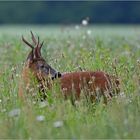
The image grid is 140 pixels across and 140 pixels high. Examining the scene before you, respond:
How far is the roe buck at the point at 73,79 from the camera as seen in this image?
8188 mm

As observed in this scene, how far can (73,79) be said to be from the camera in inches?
335

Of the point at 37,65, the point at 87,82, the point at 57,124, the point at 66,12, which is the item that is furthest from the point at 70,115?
the point at 66,12

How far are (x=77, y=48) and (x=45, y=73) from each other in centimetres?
476

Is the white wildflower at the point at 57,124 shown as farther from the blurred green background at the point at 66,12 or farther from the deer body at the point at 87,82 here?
the blurred green background at the point at 66,12

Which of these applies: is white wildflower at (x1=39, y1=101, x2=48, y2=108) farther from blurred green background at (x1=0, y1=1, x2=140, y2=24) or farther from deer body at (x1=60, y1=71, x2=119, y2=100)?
blurred green background at (x1=0, y1=1, x2=140, y2=24)

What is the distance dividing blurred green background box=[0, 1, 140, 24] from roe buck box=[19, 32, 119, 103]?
2335cm

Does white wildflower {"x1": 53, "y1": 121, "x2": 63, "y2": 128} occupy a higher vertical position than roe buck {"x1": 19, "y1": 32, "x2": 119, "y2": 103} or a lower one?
lower

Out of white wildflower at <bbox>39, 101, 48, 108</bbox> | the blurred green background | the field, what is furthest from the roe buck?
the blurred green background

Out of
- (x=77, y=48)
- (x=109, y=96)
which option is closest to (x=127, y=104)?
(x=109, y=96)

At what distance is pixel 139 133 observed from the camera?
6.29m

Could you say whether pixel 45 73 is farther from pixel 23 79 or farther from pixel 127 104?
pixel 127 104

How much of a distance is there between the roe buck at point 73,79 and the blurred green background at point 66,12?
23.4 metres

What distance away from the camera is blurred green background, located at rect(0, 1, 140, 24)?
32500 millimetres

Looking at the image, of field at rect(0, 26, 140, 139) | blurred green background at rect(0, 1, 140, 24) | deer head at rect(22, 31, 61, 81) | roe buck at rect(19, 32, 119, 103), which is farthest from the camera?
blurred green background at rect(0, 1, 140, 24)
